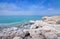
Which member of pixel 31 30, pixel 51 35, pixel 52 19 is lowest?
pixel 51 35

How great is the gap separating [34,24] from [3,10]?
31.3 inches

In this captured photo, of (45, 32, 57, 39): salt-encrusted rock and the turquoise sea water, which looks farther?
the turquoise sea water

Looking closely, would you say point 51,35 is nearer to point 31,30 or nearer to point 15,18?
point 31,30

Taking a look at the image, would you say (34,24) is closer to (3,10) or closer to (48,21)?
(48,21)

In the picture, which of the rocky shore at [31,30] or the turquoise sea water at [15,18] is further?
the turquoise sea water at [15,18]

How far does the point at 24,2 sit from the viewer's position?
2.69m

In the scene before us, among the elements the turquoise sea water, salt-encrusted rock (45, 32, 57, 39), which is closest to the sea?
the turquoise sea water

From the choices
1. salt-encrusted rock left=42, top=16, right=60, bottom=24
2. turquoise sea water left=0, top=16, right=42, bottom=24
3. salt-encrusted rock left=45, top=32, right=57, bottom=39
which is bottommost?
salt-encrusted rock left=45, top=32, right=57, bottom=39

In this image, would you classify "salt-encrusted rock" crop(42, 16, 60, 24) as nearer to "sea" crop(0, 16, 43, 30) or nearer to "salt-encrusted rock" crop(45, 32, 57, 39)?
"sea" crop(0, 16, 43, 30)

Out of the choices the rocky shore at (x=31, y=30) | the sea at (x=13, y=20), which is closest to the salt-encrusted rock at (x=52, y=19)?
the rocky shore at (x=31, y=30)

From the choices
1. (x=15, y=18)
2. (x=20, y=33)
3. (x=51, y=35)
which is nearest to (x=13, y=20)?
(x=15, y=18)

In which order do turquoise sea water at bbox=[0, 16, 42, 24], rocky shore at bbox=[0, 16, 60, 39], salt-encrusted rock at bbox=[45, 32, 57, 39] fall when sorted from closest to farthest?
1. salt-encrusted rock at bbox=[45, 32, 57, 39]
2. rocky shore at bbox=[0, 16, 60, 39]
3. turquoise sea water at bbox=[0, 16, 42, 24]

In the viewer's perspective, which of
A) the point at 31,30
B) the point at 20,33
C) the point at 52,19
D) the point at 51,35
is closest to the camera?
the point at 51,35

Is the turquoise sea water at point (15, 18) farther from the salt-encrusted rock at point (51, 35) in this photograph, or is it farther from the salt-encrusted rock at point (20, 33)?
the salt-encrusted rock at point (51, 35)
